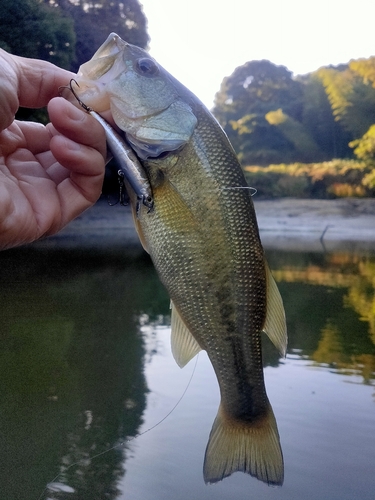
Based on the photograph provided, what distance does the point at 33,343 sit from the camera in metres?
6.16

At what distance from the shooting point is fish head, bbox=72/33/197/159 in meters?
1.57

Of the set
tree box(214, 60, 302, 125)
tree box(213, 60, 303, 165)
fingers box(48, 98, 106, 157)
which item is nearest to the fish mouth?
fingers box(48, 98, 106, 157)

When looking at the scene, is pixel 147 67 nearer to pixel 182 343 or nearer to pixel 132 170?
pixel 132 170

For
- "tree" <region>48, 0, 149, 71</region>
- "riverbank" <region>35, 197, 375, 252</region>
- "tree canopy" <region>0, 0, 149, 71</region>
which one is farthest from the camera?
"riverbank" <region>35, 197, 375, 252</region>

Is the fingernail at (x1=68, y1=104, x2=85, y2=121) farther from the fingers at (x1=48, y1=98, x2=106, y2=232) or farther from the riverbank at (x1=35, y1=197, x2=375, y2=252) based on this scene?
the riverbank at (x1=35, y1=197, x2=375, y2=252)

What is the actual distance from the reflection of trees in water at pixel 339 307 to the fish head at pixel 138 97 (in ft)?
13.7

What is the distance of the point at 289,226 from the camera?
20.4 metres

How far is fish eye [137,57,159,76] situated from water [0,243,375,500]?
1614 mm

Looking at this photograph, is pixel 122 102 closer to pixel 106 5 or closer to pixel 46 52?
pixel 46 52

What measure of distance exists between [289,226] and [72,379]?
16100mm

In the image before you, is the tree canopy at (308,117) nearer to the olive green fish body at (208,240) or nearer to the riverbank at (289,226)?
the riverbank at (289,226)

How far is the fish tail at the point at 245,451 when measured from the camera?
171 cm

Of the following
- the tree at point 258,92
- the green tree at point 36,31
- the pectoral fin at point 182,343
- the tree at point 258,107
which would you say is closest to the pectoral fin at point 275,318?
the pectoral fin at point 182,343

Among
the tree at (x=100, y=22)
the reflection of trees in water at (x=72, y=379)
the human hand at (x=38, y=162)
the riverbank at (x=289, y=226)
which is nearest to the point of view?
the human hand at (x=38, y=162)
